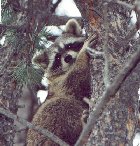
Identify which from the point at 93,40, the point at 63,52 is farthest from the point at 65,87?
the point at 93,40

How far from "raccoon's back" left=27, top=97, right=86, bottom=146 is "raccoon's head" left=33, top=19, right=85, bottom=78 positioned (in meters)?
0.45

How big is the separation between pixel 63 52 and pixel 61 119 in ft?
2.86

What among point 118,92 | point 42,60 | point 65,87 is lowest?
point 65,87

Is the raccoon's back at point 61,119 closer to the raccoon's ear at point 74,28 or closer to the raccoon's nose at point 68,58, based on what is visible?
the raccoon's nose at point 68,58

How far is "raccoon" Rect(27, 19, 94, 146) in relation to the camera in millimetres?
4613

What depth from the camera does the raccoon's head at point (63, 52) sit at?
5152 mm

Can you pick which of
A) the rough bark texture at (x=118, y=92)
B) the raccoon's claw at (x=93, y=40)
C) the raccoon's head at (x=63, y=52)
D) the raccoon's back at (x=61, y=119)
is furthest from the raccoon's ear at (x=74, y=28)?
the rough bark texture at (x=118, y=92)

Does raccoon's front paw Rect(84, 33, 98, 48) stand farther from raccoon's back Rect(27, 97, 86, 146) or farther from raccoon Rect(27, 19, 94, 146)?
raccoon's back Rect(27, 97, 86, 146)

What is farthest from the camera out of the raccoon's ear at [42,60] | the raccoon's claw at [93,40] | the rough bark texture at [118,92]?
the raccoon's ear at [42,60]

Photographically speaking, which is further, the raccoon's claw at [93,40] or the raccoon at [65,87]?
the raccoon at [65,87]

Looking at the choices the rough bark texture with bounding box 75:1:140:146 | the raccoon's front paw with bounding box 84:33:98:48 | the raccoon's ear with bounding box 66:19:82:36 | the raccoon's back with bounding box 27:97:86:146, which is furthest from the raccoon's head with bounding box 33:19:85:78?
the rough bark texture with bounding box 75:1:140:146

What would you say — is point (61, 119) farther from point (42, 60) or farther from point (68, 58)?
point (42, 60)

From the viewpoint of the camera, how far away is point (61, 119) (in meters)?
4.70

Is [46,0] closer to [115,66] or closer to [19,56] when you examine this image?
[115,66]
